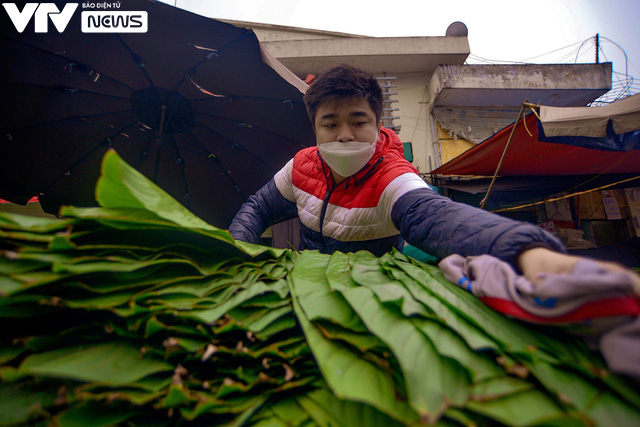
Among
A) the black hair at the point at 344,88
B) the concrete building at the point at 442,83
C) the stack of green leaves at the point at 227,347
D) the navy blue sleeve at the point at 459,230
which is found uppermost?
the concrete building at the point at 442,83

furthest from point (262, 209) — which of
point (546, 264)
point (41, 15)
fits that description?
point (41, 15)

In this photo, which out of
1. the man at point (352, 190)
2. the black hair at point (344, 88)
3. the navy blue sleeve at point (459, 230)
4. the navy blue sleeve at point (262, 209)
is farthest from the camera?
the navy blue sleeve at point (262, 209)

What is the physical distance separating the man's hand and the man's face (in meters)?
1.05

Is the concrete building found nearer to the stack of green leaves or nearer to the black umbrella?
the black umbrella

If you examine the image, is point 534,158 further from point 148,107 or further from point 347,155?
point 148,107

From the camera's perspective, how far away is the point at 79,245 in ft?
1.70

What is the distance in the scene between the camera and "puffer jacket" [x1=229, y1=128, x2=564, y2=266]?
2.34 feet

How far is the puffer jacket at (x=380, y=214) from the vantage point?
71cm

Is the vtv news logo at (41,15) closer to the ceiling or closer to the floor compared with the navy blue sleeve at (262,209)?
closer to the ceiling

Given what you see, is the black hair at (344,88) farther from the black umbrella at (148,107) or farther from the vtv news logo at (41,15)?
the vtv news logo at (41,15)

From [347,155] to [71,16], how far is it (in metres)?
2.12

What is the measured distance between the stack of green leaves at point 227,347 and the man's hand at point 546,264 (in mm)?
114

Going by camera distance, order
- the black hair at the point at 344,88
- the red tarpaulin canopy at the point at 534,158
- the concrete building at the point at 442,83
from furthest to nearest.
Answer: the concrete building at the point at 442,83 → the red tarpaulin canopy at the point at 534,158 → the black hair at the point at 344,88

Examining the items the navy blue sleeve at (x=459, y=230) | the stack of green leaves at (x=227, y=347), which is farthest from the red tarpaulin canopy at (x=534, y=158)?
the stack of green leaves at (x=227, y=347)
